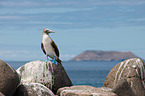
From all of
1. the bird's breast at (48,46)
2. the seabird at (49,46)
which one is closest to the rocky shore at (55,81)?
the seabird at (49,46)

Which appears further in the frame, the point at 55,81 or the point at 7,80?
the point at 55,81

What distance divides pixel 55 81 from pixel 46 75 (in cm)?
57

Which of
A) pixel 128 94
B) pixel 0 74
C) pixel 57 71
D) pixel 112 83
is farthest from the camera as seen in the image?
pixel 112 83

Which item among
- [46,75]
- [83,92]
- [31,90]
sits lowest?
[83,92]

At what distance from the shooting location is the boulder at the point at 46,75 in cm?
1527

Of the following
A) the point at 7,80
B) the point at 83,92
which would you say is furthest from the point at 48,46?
the point at 7,80

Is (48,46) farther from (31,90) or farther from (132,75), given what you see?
(132,75)

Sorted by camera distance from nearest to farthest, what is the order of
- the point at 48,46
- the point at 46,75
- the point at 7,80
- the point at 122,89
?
the point at 7,80 < the point at 122,89 < the point at 48,46 < the point at 46,75

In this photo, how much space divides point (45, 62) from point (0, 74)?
3.59 m

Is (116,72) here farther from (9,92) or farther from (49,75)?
(9,92)

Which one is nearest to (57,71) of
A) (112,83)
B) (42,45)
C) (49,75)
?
(49,75)

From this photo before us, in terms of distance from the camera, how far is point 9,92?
1271 cm

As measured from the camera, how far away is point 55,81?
50.2ft

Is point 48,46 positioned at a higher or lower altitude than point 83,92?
higher
